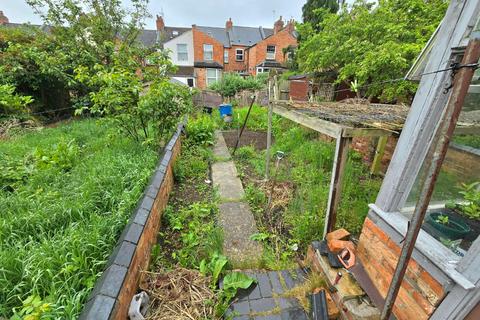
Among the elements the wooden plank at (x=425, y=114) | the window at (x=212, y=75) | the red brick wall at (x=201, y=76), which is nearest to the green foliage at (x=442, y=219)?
the wooden plank at (x=425, y=114)

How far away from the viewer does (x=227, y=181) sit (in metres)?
4.86

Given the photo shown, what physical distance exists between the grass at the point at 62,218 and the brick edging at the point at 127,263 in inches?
6.1

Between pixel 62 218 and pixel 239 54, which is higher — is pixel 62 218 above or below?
below

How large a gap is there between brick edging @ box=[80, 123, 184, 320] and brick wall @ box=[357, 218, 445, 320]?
2.15 meters

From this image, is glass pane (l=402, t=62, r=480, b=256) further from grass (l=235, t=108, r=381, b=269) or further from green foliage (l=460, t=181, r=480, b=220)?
grass (l=235, t=108, r=381, b=269)

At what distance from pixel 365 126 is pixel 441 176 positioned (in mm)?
921

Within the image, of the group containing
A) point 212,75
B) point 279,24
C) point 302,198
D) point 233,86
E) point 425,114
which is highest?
point 279,24

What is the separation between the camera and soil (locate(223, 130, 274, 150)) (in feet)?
25.0

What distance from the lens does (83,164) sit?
3.78 metres

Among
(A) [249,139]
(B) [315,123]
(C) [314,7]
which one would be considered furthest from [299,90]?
(C) [314,7]

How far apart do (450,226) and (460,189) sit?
31 centimetres

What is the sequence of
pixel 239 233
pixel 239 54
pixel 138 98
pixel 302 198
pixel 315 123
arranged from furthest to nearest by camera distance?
pixel 239 54 → pixel 138 98 → pixel 302 198 → pixel 239 233 → pixel 315 123

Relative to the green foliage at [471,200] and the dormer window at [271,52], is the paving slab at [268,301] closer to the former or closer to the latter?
the green foliage at [471,200]

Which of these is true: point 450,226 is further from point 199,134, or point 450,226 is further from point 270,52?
point 270,52
